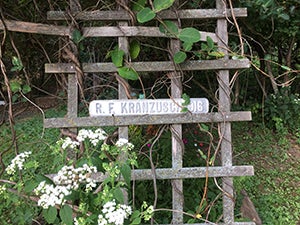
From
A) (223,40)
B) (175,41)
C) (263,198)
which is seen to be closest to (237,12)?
(223,40)

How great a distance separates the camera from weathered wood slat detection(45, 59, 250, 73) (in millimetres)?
1614

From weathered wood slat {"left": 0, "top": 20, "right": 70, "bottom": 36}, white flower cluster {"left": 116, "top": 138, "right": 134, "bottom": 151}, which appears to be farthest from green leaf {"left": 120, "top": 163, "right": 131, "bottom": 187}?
weathered wood slat {"left": 0, "top": 20, "right": 70, "bottom": 36}

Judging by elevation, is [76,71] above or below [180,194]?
above

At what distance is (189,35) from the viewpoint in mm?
1552

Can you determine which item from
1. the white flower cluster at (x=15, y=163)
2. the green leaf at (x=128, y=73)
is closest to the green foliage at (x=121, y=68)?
the green leaf at (x=128, y=73)

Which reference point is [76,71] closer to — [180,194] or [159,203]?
[180,194]

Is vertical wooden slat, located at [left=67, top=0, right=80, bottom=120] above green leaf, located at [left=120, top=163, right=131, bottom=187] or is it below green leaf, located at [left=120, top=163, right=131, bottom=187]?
above

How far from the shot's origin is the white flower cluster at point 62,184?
→ 105 cm

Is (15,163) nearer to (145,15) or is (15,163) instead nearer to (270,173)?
(145,15)

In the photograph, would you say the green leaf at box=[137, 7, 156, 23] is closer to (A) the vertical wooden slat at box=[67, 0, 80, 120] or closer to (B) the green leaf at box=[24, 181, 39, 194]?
(A) the vertical wooden slat at box=[67, 0, 80, 120]

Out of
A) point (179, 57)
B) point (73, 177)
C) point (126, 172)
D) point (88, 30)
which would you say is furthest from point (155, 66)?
point (73, 177)

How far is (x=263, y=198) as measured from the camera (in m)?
2.80

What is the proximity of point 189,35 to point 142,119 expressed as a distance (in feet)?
1.59

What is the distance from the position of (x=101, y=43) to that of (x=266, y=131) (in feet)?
7.84
